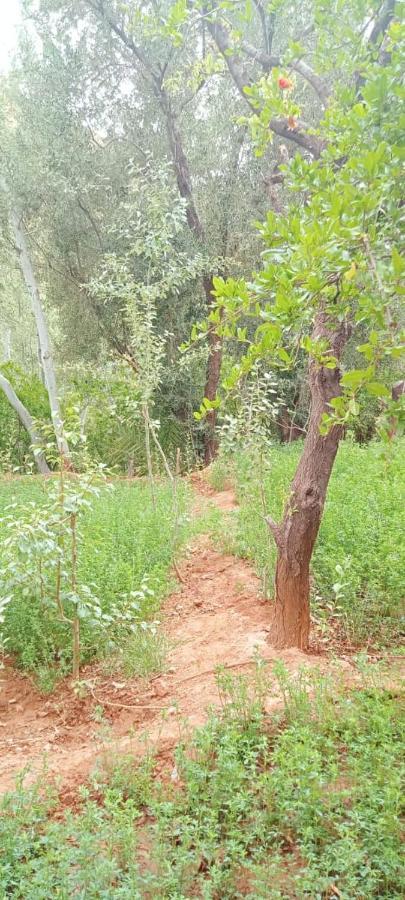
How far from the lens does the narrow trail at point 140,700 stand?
3.11 m

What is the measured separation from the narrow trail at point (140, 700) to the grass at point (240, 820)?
9.2 inches

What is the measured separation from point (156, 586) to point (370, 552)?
1640 mm

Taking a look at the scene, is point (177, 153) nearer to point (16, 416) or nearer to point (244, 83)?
point (244, 83)

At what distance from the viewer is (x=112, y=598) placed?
172 inches

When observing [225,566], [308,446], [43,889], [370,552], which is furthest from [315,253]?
[225,566]

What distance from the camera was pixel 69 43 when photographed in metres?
10.0

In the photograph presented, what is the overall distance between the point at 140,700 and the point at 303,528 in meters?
1.41

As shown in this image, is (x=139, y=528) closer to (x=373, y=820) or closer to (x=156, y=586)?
(x=156, y=586)

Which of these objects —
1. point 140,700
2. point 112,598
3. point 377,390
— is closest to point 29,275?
point 112,598

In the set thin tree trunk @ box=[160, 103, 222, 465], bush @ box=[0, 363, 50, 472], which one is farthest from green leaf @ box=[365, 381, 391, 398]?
bush @ box=[0, 363, 50, 472]

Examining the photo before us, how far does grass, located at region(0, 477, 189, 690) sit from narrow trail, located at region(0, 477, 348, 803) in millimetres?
134

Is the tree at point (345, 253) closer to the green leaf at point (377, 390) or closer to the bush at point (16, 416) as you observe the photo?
the green leaf at point (377, 390)

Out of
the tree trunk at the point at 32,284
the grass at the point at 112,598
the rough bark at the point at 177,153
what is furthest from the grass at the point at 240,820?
the tree trunk at the point at 32,284

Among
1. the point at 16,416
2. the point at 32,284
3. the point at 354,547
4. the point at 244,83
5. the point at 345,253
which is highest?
the point at 244,83
